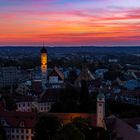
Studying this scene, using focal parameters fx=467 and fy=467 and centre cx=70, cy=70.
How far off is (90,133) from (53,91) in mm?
29694

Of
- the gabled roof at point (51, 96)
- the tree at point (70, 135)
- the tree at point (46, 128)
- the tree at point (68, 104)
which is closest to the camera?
the tree at point (70, 135)

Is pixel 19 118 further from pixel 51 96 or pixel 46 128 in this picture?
pixel 51 96

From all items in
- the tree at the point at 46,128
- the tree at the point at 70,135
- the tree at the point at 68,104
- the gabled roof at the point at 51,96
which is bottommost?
the gabled roof at the point at 51,96

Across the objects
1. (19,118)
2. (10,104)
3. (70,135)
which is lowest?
(10,104)

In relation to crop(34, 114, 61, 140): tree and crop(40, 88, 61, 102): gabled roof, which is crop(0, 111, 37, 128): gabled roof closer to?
crop(34, 114, 61, 140): tree

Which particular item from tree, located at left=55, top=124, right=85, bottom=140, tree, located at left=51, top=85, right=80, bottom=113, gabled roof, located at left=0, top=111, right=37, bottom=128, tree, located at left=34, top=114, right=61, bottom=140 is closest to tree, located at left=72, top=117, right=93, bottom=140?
tree, located at left=34, top=114, right=61, bottom=140

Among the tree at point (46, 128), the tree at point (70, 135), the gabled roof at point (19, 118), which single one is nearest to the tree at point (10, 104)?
the gabled roof at point (19, 118)

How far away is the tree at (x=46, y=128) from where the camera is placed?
33344 millimetres

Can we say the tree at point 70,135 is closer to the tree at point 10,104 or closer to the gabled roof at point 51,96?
the tree at point 10,104

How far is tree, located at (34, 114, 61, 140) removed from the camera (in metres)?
33.3

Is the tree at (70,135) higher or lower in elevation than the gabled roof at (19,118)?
higher

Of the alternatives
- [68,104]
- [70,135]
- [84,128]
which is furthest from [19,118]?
[70,135]

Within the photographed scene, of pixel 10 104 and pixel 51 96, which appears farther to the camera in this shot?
pixel 51 96

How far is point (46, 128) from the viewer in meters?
33.8
